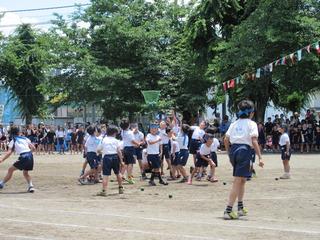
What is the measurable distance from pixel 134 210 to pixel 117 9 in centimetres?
3393

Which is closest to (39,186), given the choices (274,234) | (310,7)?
(274,234)

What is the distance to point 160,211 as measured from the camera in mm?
11281

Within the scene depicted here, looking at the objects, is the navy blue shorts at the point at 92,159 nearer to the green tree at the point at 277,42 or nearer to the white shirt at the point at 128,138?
the white shirt at the point at 128,138

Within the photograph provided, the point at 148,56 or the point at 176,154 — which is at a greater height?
the point at 148,56

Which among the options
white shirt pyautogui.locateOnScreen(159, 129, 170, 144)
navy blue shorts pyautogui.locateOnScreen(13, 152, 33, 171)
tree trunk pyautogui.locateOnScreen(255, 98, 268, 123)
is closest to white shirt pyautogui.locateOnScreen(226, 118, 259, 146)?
navy blue shorts pyautogui.locateOnScreen(13, 152, 33, 171)

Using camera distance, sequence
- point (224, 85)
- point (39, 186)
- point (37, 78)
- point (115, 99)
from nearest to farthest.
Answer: point (39, 186), point (224, 85), point (115, 99), point (37, 78)

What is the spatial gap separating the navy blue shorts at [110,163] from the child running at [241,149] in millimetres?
4534

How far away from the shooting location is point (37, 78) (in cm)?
4981

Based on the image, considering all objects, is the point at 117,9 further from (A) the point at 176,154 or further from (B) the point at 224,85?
(A) the point at 176,154

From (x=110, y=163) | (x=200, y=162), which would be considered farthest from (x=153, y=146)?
(x=110, y=163)

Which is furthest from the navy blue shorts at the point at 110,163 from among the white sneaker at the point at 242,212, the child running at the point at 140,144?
the white sneaker at the point at 242,212

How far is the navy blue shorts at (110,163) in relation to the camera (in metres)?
14.1

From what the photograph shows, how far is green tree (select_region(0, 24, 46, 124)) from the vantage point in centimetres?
4541

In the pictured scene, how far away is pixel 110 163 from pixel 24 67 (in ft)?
120
